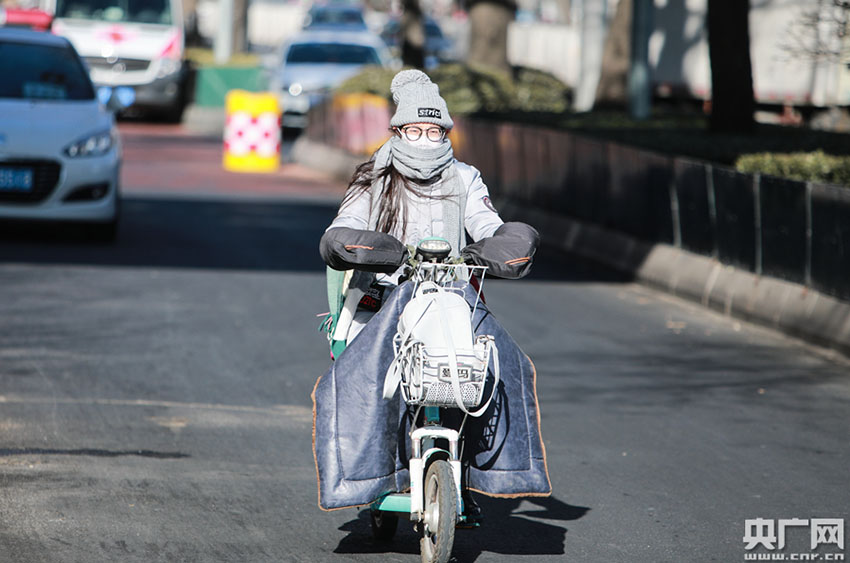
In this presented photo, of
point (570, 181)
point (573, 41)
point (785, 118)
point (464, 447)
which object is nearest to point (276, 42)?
point (573, 41)

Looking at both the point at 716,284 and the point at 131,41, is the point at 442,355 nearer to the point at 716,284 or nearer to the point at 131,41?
the point at 716,284

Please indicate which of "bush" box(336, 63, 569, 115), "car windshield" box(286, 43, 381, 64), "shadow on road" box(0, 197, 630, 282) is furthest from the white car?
"car windshield" box(286, 43, 381, 64)

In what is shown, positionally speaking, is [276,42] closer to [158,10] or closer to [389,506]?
[158,10]

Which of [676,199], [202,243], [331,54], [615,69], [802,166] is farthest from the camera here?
[331,54]

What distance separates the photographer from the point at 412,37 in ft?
111

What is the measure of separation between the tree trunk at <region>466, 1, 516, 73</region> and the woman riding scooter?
26.3m

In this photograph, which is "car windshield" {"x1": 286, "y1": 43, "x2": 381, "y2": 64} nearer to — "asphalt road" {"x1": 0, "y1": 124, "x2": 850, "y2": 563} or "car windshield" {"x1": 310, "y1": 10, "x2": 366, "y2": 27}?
"asphalt road" {"x1": 0, "y1": 124, "x2": 850, "y2": 563}

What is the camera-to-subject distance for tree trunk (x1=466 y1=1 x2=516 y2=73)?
31500 mm

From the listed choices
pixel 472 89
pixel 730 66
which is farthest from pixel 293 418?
pixel 472 89

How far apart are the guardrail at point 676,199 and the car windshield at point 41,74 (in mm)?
5033

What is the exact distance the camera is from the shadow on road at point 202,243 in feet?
44.8

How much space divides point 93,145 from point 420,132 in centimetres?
940

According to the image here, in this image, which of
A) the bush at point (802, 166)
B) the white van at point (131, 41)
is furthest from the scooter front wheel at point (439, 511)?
the white van at point (131, 41)

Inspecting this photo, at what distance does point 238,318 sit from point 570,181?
19.5 ft
